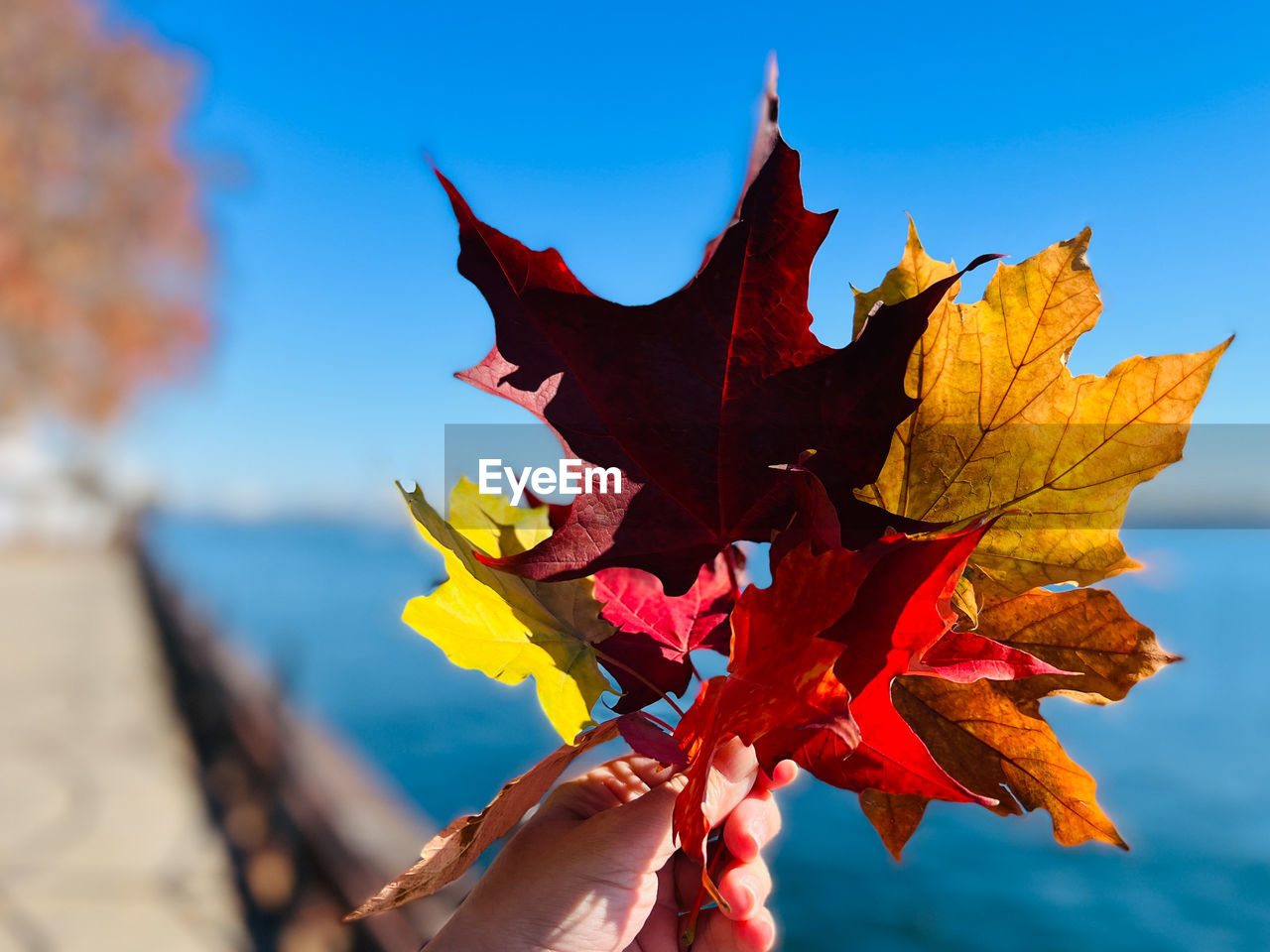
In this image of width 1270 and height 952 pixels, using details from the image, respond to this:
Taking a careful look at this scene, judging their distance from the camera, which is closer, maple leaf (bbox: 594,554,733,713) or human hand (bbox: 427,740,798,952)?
maple leaf (bbox: 594,554,733,713)

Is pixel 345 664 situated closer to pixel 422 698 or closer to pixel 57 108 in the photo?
pixel 422 698

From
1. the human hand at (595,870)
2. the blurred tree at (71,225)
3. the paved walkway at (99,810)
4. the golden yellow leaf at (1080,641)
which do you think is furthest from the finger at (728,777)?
the blurred tree at (71,225)

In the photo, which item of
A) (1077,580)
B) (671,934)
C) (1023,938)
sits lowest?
(1023,938)

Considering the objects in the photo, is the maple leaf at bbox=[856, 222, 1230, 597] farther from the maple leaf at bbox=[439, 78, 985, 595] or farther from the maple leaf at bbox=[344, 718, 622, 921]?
the maple leaf at bbox=[344, 718, 622, 921]

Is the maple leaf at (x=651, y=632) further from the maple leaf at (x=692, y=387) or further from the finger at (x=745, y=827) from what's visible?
the finger at (x=745, y=827)

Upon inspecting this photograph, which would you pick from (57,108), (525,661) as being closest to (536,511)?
(525,661)

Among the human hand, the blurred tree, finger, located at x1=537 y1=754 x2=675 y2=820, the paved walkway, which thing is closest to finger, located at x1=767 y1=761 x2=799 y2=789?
the human hand
